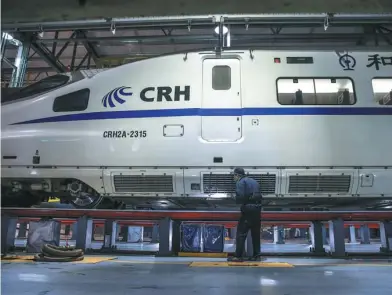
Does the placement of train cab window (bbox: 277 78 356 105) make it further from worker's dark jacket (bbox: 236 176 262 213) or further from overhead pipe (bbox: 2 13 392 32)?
overhead pipe (bbox: 2 13 392 32)

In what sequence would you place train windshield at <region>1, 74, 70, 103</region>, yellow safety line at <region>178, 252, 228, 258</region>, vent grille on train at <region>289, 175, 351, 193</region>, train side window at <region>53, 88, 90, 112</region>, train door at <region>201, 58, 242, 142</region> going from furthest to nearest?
train windshield at <region>1, 74, 70, 103</region>
train side window at <region>53, 88, 90, 112</region>
yellow safety line at <region>178, 252, 228, 258</region>
train door at <region>201, 58, 242, 142</region>
vent grille on train at <region>289, 175, 351, 193</region>

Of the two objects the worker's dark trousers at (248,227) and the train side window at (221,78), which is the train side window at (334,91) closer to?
the train side window at (221,78)

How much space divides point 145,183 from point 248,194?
152 cm

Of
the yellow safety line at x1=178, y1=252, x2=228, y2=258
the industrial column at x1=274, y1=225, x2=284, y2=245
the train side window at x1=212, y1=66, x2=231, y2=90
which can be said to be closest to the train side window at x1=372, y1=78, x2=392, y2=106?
the train side window at x1=212, y1=66, x2=231, y2=90

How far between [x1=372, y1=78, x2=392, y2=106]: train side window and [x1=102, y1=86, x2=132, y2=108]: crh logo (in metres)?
3.68

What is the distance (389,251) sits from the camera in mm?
5449

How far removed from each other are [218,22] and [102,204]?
160 inches

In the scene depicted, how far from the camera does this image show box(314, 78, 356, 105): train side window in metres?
5.38

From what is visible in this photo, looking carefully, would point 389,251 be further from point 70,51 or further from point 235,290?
point 70,51

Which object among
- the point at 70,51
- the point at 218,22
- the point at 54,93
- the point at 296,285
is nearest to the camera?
the point at 296,285

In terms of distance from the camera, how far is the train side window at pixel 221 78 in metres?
5.48

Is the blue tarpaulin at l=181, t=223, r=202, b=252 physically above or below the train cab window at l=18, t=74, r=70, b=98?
below

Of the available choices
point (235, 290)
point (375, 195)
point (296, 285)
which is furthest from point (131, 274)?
point (375, 195)

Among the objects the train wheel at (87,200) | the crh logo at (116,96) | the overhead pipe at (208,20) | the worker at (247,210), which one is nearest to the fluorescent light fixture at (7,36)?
the overhead pipe at (208,20)
